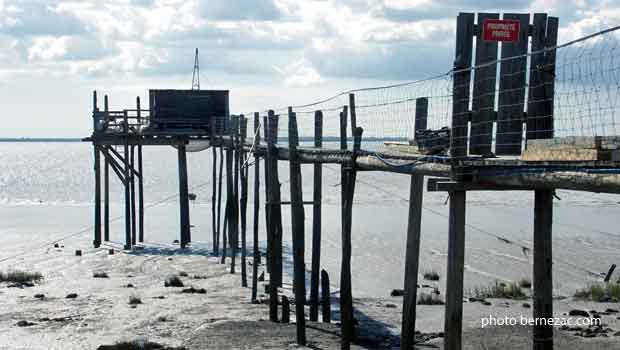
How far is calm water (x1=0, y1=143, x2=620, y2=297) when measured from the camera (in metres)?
24.9

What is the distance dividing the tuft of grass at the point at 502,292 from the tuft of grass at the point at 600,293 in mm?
1136

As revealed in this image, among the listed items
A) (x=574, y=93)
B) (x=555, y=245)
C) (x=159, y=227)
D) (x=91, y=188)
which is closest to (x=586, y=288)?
(x=555, y=245)

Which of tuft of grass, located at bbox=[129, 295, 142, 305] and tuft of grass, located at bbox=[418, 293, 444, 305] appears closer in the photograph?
tuft of grass, located at bbox=[418, 293, 444, 305]

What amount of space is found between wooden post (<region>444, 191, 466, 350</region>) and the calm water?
34.2 feet

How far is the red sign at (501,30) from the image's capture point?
32.5ft

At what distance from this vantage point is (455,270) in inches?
389

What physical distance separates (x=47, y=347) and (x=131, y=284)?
696 cm

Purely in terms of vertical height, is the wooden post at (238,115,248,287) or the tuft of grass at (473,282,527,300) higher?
the wooden post at (238,115,248,287)

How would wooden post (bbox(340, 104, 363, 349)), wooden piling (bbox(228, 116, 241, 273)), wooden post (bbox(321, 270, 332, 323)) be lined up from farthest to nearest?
wooden piling (bbox(228, 116, 241, 273))
wooden post (bbox(321, 270, 332, 323))
wooden post (bbox(340, 104, 363, 349))

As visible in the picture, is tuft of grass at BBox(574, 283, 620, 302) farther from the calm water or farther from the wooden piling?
the wooden piling

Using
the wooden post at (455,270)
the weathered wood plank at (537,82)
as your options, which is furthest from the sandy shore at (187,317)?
the weathered wood plank at (537,82)

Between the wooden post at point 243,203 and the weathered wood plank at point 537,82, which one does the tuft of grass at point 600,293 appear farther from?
the weathered wood plank at point 537,82

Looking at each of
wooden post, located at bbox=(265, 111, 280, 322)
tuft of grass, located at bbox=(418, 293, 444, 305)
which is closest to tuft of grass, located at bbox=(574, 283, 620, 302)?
tuft of grass, located at bbox=(418, 293, 444, 305)

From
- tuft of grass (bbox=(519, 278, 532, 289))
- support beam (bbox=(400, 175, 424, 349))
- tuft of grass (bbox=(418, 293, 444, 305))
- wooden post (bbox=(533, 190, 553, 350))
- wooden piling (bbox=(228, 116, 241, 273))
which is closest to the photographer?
wooden post (bbox=(533, 190, 553, 350))
